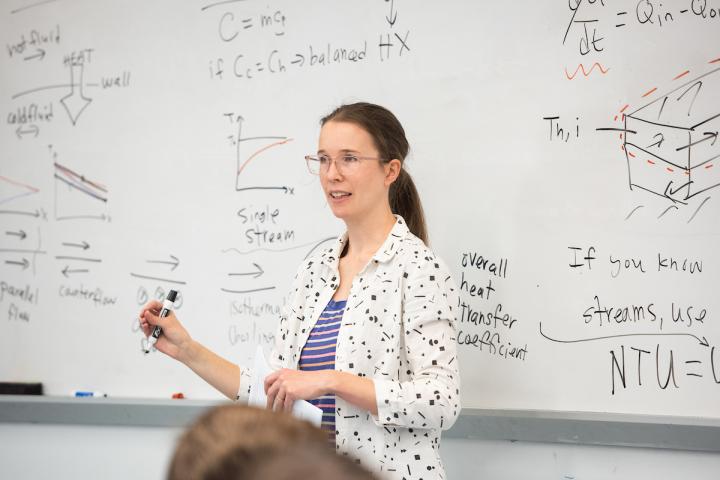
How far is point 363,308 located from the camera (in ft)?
5.49

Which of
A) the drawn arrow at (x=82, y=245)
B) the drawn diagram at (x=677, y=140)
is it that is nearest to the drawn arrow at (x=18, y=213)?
the drawn arrow at (x=82, y=245)

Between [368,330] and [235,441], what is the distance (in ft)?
3.67

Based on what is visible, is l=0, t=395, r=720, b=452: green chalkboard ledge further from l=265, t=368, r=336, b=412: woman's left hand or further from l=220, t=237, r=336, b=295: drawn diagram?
l=265, t=368, r=336, b=412: woman's left hand

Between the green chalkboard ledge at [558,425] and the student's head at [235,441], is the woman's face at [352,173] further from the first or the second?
the student's head at [235,441]

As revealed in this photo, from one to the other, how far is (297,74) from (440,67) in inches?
18.6

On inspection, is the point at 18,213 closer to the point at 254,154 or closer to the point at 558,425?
the point at 254,154

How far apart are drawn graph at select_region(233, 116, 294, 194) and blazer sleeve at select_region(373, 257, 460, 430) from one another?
36.0 inches

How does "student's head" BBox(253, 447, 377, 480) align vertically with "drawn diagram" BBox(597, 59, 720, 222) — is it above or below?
below

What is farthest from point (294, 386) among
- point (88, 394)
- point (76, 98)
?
point (76, 98)

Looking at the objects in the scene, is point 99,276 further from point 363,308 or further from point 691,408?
point 691,408

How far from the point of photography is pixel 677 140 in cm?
199

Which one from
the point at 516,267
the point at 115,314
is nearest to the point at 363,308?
the point at 516,267

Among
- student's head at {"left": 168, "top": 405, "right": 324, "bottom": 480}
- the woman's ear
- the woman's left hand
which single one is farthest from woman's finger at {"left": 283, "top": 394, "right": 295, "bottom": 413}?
student's head at {"left": 168, "top": 405, "right": 324, "bottom": 480}

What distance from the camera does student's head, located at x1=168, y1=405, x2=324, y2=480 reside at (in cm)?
52
